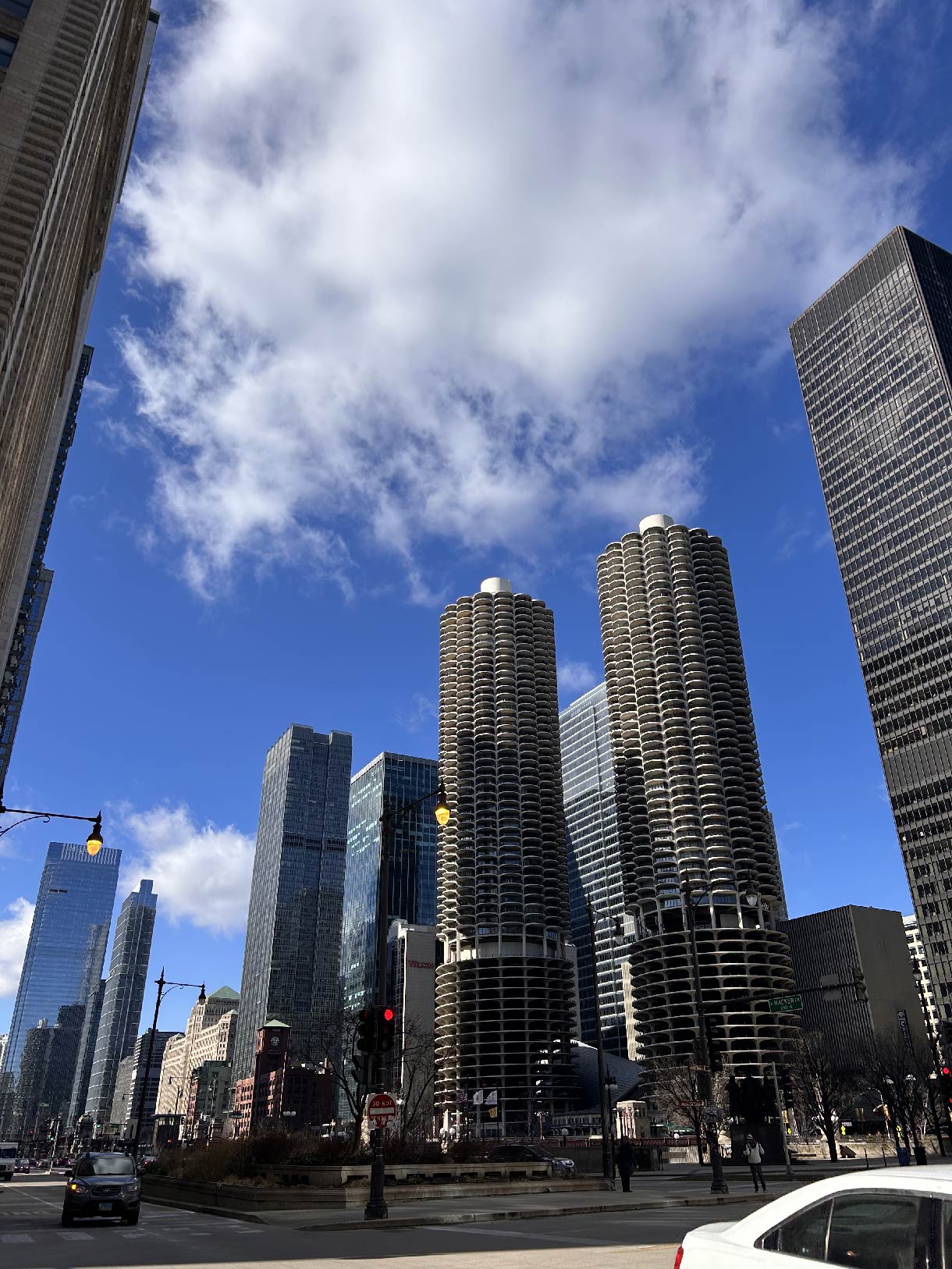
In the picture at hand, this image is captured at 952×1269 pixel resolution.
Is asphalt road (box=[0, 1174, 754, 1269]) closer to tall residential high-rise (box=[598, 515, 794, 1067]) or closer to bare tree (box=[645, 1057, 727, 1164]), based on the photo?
bare tree (box=[645, 1057, 727, 1164])

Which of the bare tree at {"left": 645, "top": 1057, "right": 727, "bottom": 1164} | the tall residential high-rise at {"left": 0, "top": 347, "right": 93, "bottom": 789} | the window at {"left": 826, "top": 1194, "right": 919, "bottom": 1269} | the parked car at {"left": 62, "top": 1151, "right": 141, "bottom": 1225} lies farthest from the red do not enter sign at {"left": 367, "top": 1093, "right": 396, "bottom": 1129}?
the tall residential high-rise at {"left": 0, "top": 347, "right": 93, "bottom": 789}

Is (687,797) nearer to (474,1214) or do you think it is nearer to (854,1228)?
(474,1214)

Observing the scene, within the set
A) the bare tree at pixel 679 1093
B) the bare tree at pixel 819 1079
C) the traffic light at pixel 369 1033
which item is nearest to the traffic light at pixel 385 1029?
the traffic light at pixel 369 1033

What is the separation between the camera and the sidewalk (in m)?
20.5

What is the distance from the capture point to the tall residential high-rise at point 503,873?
522 ft

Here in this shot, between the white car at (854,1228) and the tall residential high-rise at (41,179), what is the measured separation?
24.7 m

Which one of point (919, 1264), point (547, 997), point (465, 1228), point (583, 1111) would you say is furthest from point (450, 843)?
point (919, 1264)

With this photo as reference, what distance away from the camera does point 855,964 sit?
163625 mm

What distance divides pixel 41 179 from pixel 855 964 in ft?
576

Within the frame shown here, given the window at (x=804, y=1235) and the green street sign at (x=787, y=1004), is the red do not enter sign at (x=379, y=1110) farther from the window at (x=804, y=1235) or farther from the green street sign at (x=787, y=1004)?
the green street sign at (x=787, y=1004)

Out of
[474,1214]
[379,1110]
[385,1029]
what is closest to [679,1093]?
[474,1214]

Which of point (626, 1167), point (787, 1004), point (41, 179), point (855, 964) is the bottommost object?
point (626, 1167)

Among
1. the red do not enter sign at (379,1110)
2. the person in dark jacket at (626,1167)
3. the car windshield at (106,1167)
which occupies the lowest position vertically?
the person in dark jacket at (626,1167)

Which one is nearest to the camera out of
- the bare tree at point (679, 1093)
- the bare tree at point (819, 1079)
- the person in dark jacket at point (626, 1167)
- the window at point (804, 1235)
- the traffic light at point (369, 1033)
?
the window at point (804, 1235)
